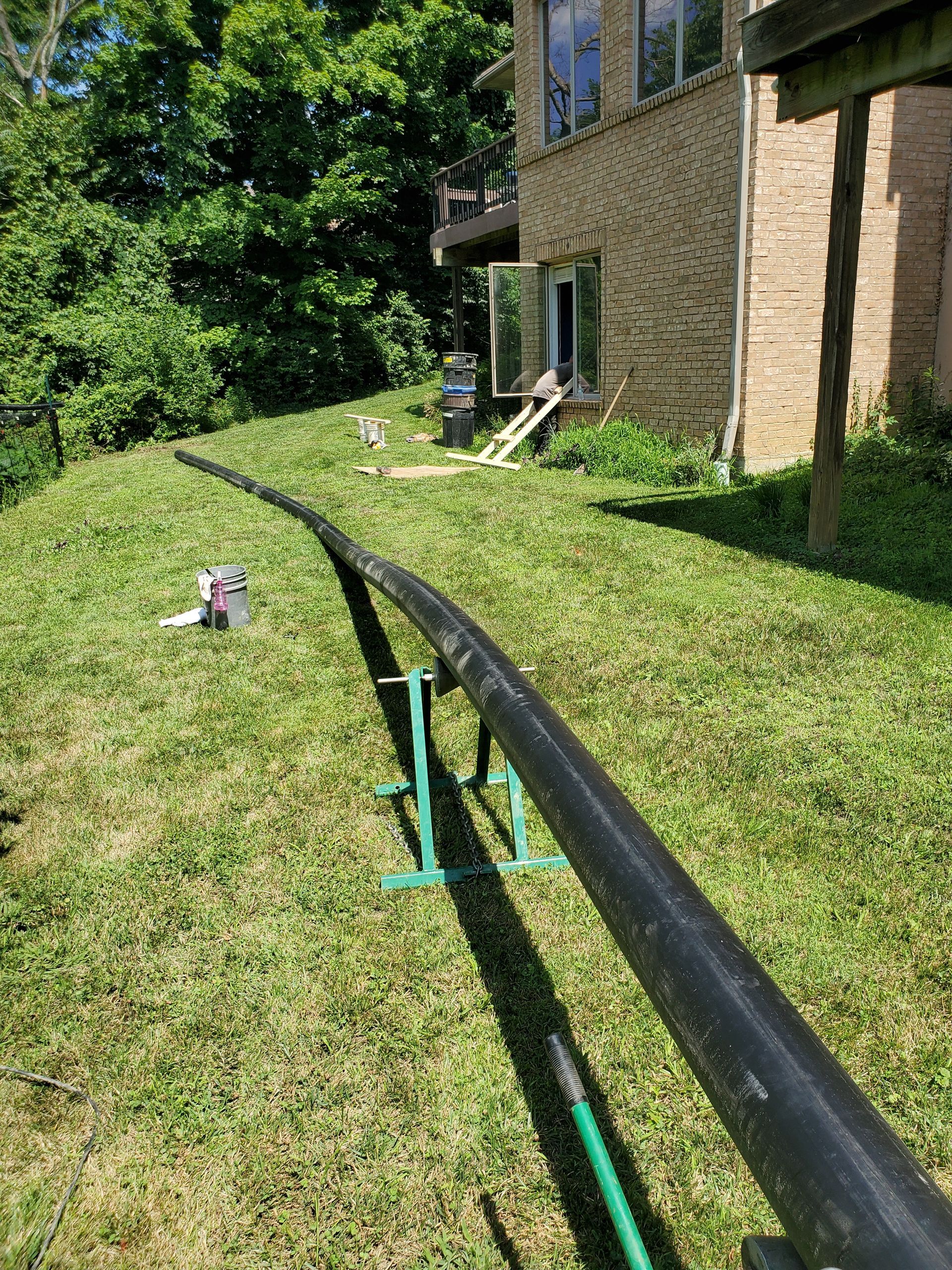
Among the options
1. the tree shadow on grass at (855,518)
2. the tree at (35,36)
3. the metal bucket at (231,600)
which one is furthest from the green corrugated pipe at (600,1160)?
A: the tree at (35,36)

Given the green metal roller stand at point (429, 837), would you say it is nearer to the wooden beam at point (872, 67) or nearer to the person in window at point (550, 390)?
the wooden beam at point (872, 67)

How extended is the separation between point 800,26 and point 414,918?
20.1ft

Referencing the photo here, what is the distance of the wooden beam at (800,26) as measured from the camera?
517cm

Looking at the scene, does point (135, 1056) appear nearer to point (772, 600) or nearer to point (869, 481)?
point (772, 600)

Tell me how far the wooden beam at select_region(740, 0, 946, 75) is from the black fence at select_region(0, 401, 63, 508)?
1032cm

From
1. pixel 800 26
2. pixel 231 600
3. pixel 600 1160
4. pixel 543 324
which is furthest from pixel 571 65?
pixel 600 1160

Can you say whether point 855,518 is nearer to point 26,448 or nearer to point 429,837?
point 429,837

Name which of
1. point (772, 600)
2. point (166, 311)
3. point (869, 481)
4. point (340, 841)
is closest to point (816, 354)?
point (869, 481)

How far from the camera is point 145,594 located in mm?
6879

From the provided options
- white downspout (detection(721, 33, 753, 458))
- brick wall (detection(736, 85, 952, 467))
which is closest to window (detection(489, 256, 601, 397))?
white downspout (detection(721, 33, 753, 458))

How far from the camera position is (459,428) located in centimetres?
1402

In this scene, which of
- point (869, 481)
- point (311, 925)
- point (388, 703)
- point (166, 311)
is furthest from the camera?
point (166, 311)

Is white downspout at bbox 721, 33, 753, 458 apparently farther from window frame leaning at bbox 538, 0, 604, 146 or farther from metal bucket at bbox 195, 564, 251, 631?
metal bucket at bbox 195, 564, 251, 631

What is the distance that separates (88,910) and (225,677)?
2.25 metres
